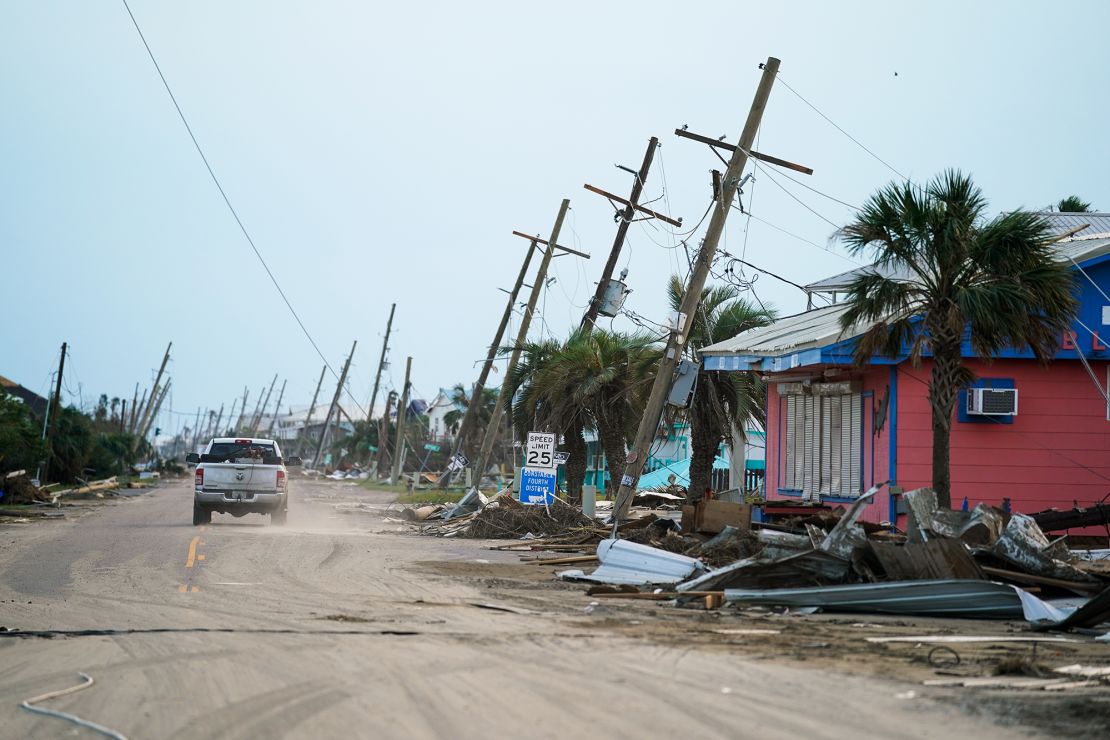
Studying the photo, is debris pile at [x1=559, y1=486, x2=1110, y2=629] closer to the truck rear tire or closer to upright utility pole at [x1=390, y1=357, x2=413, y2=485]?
the truck rear tire

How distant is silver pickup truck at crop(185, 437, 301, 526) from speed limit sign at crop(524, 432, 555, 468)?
5.77 metres

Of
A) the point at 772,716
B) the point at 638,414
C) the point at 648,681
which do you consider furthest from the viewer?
the point at 638,414

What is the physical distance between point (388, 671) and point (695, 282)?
14419 mm

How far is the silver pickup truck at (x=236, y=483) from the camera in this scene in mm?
27422

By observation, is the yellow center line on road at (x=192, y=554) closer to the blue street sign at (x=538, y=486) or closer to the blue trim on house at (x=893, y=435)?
the blue street sign at (x=538, y=486)

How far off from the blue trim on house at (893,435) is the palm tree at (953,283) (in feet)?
11.1

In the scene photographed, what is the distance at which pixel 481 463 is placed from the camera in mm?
36500

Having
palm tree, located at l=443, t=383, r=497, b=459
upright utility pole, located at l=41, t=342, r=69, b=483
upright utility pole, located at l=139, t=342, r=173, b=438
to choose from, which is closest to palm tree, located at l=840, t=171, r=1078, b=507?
upright utility pole, located at l=41, t=342, r=69, b=483

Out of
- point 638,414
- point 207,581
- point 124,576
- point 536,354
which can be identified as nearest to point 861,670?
point 207,581

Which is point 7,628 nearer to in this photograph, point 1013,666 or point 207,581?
point 207,581

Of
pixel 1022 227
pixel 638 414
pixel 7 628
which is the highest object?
pixel 1022 227

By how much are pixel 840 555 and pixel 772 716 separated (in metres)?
6.96

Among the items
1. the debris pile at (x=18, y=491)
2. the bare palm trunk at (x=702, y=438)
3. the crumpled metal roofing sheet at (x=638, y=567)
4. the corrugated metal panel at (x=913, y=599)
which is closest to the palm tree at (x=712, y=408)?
the bare palm trunk at (x=702, y=438)

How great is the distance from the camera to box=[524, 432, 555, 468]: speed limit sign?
27125 millimetres
